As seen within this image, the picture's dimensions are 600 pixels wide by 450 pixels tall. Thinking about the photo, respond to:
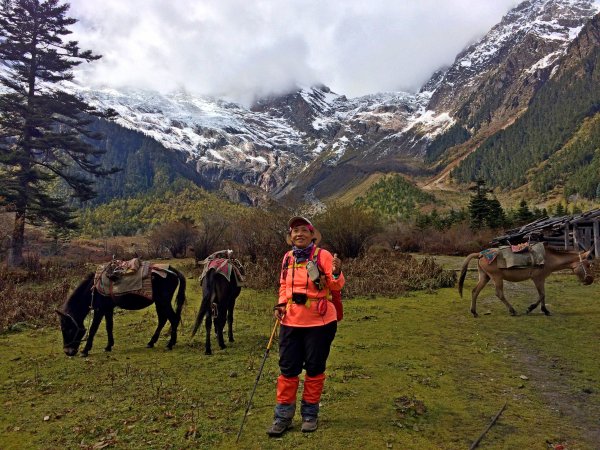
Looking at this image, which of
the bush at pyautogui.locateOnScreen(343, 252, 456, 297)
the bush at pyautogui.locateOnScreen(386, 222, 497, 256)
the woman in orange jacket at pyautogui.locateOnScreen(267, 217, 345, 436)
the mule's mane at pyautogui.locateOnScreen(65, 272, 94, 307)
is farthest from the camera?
the bush at pyautogui.locateOnScreen(386, 222, 497, 256)

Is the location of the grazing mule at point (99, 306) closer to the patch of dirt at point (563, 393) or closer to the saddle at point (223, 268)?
the saddle at point (223, 268)

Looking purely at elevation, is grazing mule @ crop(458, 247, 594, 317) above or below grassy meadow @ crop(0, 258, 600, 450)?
above

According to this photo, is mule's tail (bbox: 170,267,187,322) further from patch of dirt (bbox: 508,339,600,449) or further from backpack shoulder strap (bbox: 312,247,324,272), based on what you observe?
patch of dirt (bbox: 508,339,600,449)

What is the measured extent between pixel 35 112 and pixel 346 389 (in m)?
26.3

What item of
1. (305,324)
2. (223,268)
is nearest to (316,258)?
(305,324)

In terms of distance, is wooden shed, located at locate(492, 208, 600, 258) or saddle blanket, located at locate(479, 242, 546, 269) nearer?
saddle blanket, located at locate(479, 242, 546, 269)

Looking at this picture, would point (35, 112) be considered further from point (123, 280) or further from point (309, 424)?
point (309, 424)

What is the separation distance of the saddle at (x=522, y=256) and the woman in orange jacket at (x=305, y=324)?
722 centimetres

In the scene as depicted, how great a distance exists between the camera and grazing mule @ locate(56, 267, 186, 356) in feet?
24.6

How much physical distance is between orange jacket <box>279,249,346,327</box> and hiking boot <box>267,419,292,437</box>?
37.8 inches

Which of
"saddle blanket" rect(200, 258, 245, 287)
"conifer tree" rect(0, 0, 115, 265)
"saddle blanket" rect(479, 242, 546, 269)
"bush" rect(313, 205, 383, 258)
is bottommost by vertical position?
"saddle blanket" rect(200, 258, 245, 287)

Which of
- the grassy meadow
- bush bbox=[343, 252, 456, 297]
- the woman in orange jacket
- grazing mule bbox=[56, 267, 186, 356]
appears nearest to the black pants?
the woman in orange jacket

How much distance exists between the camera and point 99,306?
7.82m

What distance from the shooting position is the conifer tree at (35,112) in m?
23.6
